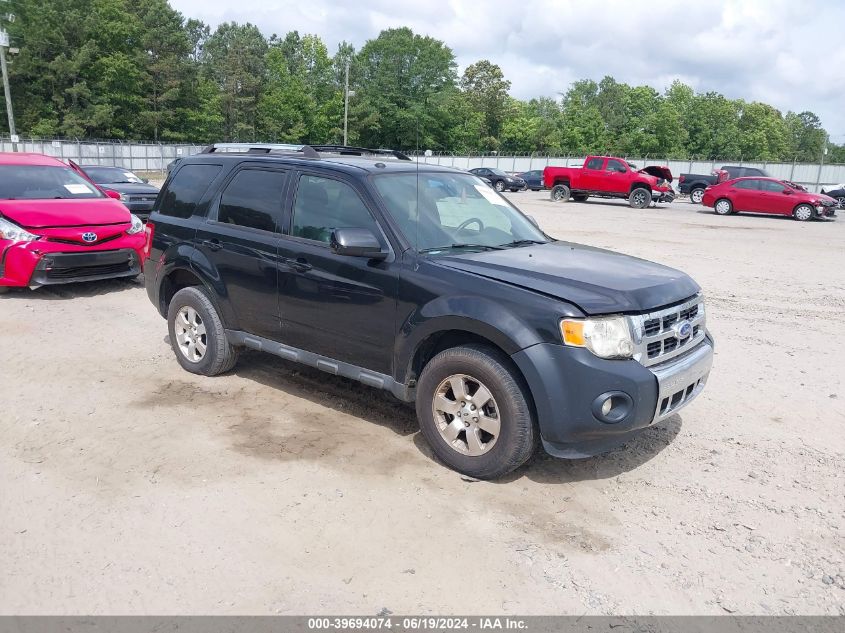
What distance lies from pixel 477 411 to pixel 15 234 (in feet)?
23.7

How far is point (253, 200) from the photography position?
548 cm

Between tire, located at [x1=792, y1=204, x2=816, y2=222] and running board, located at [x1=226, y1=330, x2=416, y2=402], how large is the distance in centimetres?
2508

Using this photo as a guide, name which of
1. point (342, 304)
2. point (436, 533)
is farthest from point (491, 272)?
point (436, 533)

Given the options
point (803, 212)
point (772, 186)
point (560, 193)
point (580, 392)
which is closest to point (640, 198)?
point (560, 193)

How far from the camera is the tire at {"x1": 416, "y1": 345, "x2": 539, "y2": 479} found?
395 centimetres

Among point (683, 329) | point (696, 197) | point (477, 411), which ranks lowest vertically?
point (477, 411)

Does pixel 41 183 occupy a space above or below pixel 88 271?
above

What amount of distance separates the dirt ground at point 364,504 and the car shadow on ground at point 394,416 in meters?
0.02

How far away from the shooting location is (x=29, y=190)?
948 cm

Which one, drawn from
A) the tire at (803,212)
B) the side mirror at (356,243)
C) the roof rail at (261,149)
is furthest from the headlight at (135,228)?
the tire at (803,212)

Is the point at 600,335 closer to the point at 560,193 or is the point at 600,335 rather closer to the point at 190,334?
the point at 190,334

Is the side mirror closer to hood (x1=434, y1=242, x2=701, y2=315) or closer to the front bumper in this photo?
hood (x1=434, y1=242, x2=701, y2=315)

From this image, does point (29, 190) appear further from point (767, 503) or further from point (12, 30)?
point (12, 30)

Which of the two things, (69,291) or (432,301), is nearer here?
(432,301)
